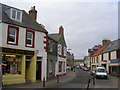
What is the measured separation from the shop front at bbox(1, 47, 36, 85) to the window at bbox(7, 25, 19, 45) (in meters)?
0.87

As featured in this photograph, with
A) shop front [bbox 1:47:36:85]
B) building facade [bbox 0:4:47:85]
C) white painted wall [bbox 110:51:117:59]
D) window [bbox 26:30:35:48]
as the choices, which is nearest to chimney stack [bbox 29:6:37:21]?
building facade [bbox 0:4:47:85]

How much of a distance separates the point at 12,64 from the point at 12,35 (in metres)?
3.06

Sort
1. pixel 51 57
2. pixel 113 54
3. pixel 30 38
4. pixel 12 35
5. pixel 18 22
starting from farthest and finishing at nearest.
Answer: pixel 113 54 → pixel 51 57 → pixel 30 38 → pixel 18 22 → pixel 12 35

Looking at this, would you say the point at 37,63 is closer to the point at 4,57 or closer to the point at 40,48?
the point at 40,48

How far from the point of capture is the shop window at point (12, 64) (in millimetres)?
16906

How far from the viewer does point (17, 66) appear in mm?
18297

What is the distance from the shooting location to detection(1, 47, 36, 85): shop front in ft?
54.9

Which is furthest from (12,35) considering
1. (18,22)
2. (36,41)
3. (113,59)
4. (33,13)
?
(113,59)

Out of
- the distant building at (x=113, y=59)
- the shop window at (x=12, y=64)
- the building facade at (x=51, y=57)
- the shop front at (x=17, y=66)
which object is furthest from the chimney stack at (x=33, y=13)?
the distant building at (x=113, y=59)

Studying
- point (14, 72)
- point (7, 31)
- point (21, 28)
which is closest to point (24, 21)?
point (21, 28)

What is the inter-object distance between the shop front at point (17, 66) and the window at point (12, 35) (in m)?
0.87

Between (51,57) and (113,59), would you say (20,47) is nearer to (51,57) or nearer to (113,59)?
(51,57)

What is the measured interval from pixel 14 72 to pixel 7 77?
141 centimetres

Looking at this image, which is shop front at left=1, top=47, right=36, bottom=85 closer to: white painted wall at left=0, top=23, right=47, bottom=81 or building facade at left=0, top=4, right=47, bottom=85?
building facade at left=0, top=4, right=47, bottom=85
